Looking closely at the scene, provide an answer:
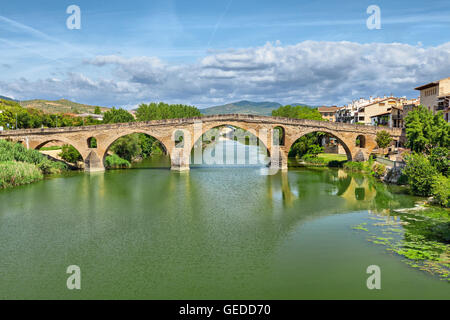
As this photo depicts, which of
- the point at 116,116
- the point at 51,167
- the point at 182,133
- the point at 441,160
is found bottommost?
the point at 51,167

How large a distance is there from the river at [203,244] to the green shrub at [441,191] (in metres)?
1.71

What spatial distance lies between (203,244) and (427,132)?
2182 cm

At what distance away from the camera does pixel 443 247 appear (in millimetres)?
12977

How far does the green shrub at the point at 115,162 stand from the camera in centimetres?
3869

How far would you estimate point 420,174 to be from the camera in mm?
21453

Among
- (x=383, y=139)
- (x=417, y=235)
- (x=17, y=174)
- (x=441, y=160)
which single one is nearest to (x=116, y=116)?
(x=17, y=174)

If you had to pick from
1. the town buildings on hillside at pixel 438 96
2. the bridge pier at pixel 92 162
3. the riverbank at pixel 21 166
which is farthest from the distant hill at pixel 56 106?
the town buildings on hillside at pixel 438 96

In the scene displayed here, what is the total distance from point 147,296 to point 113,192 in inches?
635

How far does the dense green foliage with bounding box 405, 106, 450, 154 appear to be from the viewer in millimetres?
26812

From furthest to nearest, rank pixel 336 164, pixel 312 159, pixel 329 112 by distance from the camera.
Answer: pixel 329 112, pixel 312 159, pixel 336 164

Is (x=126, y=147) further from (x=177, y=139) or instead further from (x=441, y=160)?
(x=441, y=160)

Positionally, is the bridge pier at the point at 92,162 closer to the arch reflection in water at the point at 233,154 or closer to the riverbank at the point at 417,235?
the arch reflection in water at the point at 233,154

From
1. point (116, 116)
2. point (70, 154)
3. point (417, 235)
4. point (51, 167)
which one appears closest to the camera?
point (417, 235)
